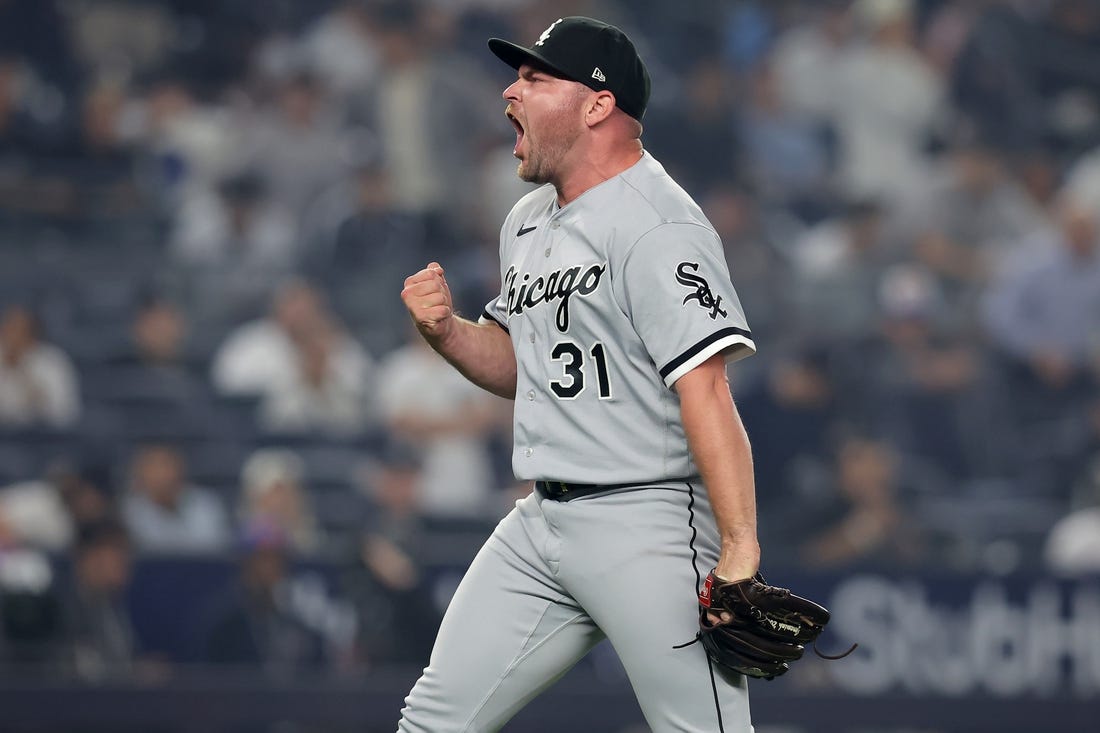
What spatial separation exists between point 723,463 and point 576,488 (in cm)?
38

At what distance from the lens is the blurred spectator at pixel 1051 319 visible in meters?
8.96

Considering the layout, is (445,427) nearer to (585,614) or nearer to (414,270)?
(414,270)

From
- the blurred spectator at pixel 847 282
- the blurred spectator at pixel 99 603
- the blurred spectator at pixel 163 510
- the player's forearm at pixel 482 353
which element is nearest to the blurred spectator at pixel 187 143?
the blurred spectator at pixel 163 510

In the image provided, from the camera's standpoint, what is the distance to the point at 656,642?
128 inches

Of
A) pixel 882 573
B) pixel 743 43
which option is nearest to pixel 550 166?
pixel 882 573

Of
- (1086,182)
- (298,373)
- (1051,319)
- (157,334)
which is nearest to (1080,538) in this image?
(1051,319)

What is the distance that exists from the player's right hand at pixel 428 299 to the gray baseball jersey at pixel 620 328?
0.17 metres

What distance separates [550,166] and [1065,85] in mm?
8657

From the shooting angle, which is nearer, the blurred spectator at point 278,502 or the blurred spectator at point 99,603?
the blurred spectator at point 99,603

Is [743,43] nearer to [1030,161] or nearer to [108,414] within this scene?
[1030,161]

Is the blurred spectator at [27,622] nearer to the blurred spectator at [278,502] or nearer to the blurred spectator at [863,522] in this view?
the blurred spectator at [278,502]

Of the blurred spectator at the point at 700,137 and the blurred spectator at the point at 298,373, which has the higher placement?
the blurred spectator at the point at 700,137

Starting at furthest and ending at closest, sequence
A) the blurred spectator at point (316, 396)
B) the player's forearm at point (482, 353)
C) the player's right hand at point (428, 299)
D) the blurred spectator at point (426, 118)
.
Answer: the blurred spectator at point (426, 118)
the blurred spectator at point (316, 396)
the player's forearm at point (482, 353)
the player's right hand at point (428, 299)

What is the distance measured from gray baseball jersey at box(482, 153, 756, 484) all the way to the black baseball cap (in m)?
0.18
